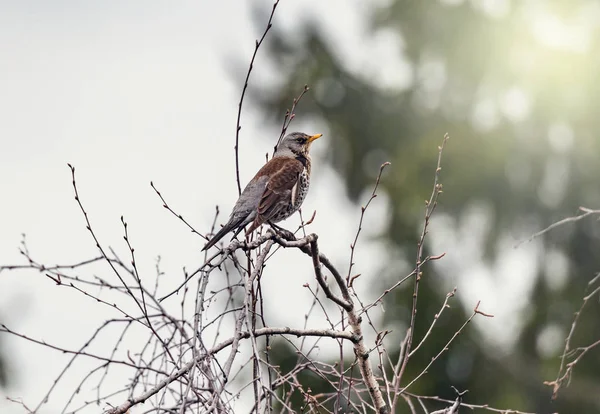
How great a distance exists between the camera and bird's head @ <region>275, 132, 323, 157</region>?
634 cm

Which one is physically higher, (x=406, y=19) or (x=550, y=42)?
(x=406, y=19)

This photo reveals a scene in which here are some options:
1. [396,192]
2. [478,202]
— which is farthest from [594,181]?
[396,192]

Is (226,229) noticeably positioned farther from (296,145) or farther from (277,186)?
(296,145)

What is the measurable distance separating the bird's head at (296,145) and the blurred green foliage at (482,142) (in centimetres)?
561

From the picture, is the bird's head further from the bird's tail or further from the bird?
the bird's tail

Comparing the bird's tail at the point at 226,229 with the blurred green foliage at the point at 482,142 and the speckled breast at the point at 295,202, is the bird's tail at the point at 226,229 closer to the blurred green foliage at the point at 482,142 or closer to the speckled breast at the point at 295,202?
the speckled breast at the point at 295,202

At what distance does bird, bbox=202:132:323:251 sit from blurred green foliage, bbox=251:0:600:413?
238 inches

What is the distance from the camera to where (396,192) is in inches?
506

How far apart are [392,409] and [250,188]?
206 centimetres

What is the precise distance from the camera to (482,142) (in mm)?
13492

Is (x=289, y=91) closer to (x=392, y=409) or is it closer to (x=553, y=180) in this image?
(x=553, y=180)

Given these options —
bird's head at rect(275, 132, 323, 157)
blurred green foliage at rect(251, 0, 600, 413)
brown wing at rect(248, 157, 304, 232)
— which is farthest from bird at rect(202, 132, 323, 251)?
blurred green foliage at rect(251, 0, 600, 413)

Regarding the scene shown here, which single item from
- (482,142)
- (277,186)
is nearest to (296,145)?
(277,186)

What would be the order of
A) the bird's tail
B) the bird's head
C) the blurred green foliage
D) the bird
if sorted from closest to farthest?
the bird's tail, the bird, the bird's head, the blurred green foliage
